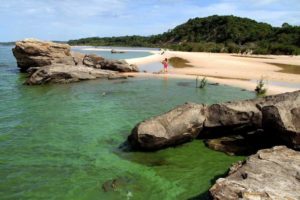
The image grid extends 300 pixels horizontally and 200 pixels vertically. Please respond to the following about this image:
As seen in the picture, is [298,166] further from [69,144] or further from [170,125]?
[69,144]

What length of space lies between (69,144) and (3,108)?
1090 cm

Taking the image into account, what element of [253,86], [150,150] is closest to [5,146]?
[150,150]

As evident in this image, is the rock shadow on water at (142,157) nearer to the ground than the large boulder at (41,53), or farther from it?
nearer to the ground

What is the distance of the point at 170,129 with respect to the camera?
16062mm

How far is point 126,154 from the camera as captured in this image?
16.0m

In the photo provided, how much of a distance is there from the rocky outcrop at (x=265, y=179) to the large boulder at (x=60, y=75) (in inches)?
1203

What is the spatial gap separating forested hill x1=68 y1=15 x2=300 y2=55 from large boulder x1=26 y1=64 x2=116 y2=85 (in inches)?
2226

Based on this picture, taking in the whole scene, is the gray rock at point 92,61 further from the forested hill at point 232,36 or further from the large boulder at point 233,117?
the forested hill at point 232,36

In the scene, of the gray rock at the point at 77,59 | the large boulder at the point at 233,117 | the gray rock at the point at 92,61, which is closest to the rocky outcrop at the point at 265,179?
the large boulder at the point at 233,117

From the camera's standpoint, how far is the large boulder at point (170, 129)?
1570cm

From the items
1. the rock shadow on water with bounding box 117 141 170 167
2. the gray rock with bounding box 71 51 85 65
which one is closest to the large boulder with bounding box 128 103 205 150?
the rock shadow on water with bounding box 117 141 170 167

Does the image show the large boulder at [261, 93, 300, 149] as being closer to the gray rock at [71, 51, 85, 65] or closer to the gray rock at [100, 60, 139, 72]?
the gray rock at [100, 60, 139, 72]

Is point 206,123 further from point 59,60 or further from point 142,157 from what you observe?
point 59,60

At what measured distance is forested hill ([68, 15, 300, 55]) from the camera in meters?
96.6
